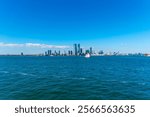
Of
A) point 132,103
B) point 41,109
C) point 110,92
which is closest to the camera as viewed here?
point 41,109

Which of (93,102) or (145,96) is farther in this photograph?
(145,96)

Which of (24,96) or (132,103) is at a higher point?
(132,103)

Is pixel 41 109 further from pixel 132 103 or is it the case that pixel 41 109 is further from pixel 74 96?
pixel 74 96

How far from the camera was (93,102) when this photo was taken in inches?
270

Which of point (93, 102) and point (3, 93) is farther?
point (3, 93)

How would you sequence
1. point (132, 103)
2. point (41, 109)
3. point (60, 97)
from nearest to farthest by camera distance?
point (41, 109), point (132, 103), point (60, 97)

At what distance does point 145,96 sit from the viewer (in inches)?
773

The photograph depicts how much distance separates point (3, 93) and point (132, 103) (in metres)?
21.4

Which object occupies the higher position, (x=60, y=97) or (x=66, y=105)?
(x=66, y=105)

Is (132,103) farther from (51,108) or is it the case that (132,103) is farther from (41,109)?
(41,109)

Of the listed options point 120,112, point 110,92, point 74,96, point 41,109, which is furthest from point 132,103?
point 110,92

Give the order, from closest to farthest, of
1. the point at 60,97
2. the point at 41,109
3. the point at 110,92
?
the point at 41,109, the point at 60,97, the point at 110,92

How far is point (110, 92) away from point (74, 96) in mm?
6232

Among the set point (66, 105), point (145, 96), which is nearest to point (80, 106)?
point (66, 105)
